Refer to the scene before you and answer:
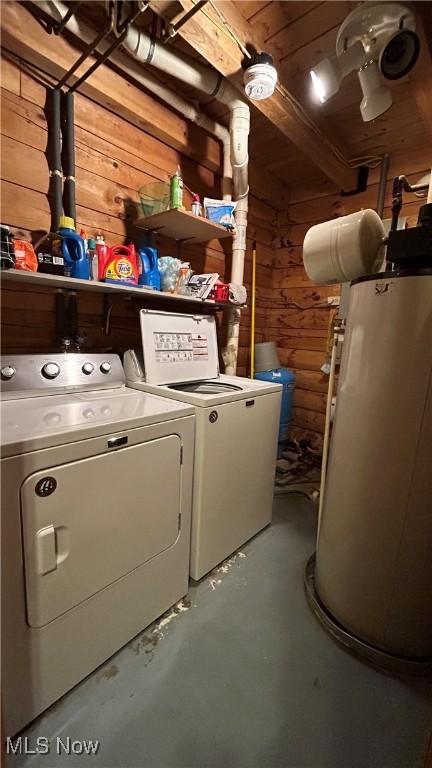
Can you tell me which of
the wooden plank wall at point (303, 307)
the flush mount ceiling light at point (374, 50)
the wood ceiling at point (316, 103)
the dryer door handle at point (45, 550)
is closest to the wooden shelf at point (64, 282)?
the dryer door handle at point (45, 550)

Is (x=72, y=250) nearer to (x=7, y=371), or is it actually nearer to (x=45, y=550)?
(x=7, y=371)

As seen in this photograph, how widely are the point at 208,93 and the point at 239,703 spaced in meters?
2.83

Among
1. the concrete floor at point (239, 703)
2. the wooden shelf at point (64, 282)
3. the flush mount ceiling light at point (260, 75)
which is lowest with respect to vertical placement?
the concrete floor at point (239, 703)

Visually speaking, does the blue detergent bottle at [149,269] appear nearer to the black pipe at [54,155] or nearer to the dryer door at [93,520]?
the black pipe at [54,155]

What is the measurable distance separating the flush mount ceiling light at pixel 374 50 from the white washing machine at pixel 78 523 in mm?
1672

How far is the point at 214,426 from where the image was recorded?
1.46 meters

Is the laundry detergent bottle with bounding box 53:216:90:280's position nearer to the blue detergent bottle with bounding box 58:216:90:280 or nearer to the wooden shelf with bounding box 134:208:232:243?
the blue detergent bottle with bounding box 58:216:90:280

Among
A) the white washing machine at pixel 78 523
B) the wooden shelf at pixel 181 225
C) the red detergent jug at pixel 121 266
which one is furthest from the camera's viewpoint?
the wooden shelf at pixel 181 225

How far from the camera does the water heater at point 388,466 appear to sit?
110cm

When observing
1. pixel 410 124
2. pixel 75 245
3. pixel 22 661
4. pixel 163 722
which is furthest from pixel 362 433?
pixel 410 124

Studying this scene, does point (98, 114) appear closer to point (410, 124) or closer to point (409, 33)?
point (409, 33)

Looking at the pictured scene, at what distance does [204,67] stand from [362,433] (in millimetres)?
2090

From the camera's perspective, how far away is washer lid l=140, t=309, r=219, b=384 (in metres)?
1.80

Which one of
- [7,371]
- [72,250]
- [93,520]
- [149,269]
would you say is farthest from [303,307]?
[93,520]
